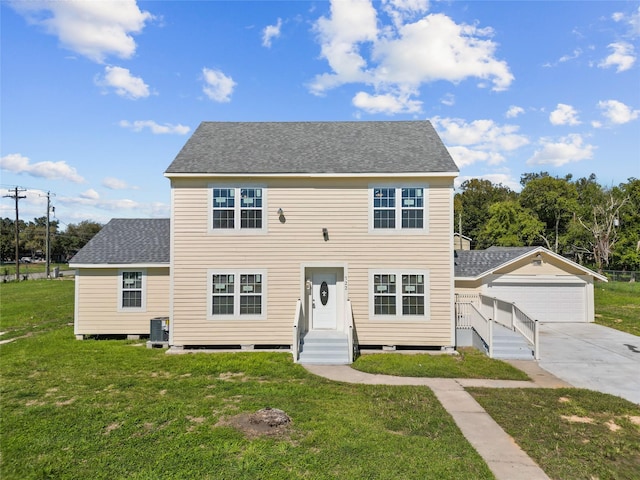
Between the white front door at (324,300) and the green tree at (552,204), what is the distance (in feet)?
142

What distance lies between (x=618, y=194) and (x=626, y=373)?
45.2 metres

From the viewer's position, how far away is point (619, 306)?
2036cm

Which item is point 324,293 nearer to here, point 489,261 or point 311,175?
point 311,175

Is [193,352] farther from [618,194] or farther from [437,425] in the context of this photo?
[618,194]

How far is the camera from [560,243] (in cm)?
4456

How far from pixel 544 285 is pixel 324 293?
10.9 meters

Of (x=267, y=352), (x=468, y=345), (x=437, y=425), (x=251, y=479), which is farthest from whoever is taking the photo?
(x=468, y=345)

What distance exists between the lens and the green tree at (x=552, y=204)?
146 feet

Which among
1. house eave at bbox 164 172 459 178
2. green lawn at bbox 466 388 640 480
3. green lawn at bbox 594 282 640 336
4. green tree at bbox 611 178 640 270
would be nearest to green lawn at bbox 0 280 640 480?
green lawn at bbox 466 388 640 480

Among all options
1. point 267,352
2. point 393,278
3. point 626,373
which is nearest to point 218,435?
point 267,352

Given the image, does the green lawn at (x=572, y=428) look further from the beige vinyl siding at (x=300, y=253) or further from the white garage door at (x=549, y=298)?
the white garage door at (x=549, y=298)

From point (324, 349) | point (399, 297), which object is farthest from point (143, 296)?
point (399, 297)

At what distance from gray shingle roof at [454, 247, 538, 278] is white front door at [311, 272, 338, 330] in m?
5.91

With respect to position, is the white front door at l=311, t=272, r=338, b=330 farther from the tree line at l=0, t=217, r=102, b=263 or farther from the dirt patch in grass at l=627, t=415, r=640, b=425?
the tree line at l=0, t=217, r=102, b=263
